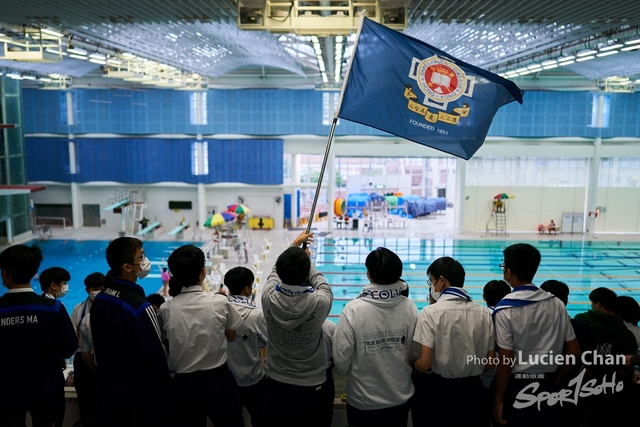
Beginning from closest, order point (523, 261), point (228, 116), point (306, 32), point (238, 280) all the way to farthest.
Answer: point (523, 261) < point (238, 280) < point (306, 32) < point (228, 116)

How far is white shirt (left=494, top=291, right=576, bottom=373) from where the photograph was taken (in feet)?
9.00

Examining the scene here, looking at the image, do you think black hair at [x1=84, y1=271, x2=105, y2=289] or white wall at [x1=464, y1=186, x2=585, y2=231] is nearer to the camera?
black hair at [x1=84, y1=271, x2=105, y2=289]

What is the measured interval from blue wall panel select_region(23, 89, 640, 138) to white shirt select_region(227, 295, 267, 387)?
62.1 feet

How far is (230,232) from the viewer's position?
1809 cm

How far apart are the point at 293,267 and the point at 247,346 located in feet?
2.63

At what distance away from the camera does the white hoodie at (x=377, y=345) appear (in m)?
2.67

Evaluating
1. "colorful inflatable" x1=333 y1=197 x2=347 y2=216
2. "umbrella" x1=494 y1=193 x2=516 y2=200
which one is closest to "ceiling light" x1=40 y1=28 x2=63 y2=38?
"colorful inflatable" x1=333 y1=197 x2=347 y2=216

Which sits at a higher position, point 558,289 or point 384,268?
point 384,268

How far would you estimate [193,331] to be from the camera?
8.72 feet

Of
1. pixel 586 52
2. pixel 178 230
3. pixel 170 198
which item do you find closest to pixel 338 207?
pixel 178 230

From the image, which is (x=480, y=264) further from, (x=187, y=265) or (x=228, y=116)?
(x=187, y=265)

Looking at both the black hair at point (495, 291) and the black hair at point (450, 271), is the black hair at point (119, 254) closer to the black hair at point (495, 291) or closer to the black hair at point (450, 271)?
the black hair at point (450, 271)

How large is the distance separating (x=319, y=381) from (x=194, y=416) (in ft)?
2.25

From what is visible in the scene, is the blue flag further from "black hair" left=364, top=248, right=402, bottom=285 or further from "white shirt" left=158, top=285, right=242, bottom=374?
"white shirt" left=158, top=285, right=242, bottom=374
